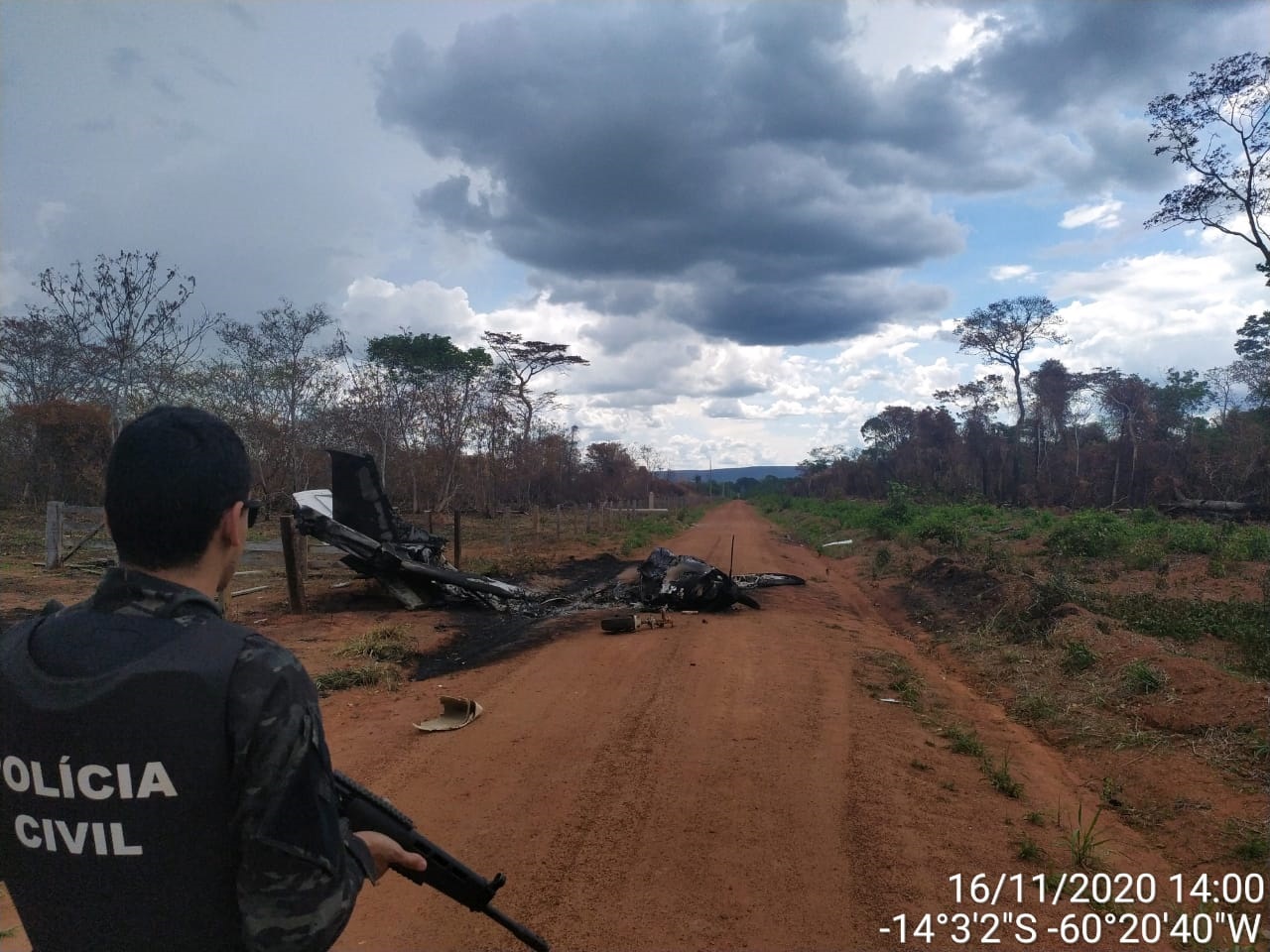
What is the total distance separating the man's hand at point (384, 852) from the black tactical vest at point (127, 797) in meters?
0.38

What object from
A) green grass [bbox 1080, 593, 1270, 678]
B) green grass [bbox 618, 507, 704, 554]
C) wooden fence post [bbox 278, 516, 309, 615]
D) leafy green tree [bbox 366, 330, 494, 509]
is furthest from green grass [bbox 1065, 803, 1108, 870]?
leafy green tree [bbox 366, 330, 494, 509]

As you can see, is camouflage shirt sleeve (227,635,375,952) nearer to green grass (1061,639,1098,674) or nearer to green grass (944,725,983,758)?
green grass (944,725,983,758)

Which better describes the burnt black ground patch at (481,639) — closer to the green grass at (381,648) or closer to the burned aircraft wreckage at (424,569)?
the green grass at (381,648)

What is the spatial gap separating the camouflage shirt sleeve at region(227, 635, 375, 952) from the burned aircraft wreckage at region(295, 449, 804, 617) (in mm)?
10154

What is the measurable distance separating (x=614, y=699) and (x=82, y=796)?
5.74m

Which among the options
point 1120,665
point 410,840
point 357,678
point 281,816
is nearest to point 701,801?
point 410,840

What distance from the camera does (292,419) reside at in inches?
1061

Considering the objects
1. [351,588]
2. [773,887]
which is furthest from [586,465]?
[773,887]

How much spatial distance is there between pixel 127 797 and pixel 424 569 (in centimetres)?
1114

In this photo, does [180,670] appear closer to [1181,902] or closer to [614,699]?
[1181,902]

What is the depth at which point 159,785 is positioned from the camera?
129 centimetres

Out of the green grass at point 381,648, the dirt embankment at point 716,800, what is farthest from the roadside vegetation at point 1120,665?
the green grass at point 381,648

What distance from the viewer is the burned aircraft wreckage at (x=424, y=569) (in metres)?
11.7

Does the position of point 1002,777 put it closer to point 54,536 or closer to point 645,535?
point 54,536
